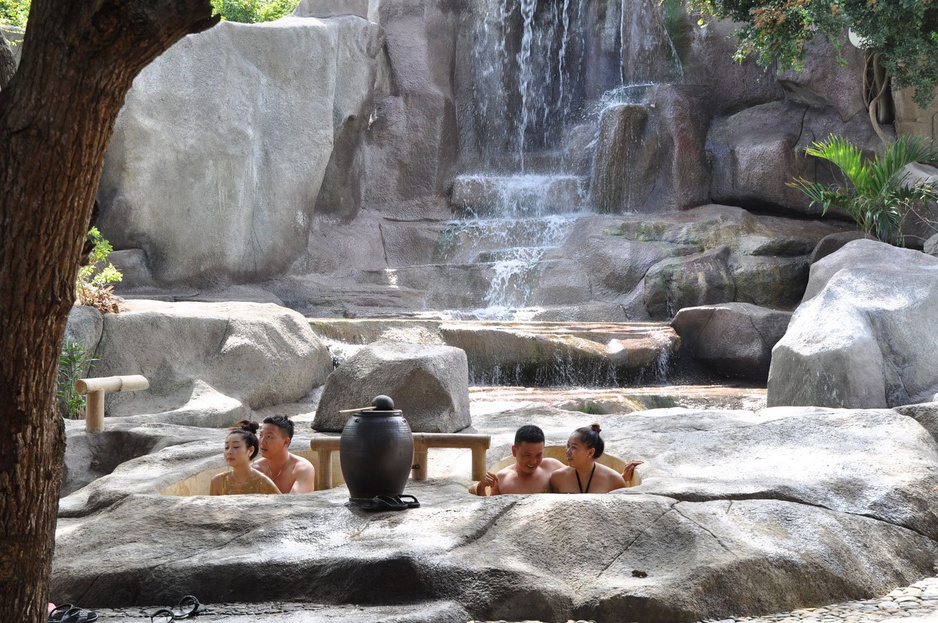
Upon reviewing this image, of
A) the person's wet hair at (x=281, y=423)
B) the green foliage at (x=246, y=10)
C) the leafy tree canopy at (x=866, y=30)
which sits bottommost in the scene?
the person's wet hair at (x=281, y=423)

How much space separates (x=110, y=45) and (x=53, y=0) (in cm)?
15

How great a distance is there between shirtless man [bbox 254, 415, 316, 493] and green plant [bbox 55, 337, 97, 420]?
297 cm

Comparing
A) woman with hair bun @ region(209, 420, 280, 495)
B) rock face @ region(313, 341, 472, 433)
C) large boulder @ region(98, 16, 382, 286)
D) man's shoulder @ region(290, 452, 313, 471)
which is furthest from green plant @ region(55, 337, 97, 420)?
large boulder @ region(98, 16, 382, 286)

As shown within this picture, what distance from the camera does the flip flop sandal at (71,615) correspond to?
3.33 meters

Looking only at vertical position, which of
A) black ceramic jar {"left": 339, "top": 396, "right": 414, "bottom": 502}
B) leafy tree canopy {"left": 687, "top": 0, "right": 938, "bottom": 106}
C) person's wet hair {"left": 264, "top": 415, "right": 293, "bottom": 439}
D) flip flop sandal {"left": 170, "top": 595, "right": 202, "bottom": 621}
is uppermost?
leafy tree canopy {"left": 687, "top": 0, "right": 938, "bottom": 106}

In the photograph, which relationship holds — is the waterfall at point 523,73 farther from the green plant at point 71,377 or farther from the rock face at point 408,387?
the rock face at point 408,387

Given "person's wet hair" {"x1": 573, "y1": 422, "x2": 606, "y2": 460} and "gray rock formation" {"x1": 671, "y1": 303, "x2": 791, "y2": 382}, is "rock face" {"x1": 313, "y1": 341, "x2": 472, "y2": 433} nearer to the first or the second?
"person's wet hair" {"x1": 573, "y1": 422, "x2": 606, "y2": 460}

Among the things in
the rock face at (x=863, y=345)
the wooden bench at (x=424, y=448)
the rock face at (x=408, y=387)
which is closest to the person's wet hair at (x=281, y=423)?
the wooden bench at (x=424, y=448)

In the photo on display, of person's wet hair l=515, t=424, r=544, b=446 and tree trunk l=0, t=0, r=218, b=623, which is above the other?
tree trunk l=0, t=0, r=218, b=623

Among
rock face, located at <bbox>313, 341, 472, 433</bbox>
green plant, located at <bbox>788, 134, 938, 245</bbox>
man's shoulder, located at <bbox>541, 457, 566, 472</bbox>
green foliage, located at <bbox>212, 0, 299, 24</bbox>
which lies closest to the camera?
man's shoulder, located at <bbox>541, 457, 566, 472</bbox>

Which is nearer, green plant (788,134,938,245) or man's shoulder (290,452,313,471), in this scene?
man's shoulder (290,452,313,471)

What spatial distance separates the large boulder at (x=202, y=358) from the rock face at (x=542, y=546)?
361 cm

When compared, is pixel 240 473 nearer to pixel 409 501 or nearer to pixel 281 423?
pixel 281 423

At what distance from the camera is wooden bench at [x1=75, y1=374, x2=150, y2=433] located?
631 centimetres
